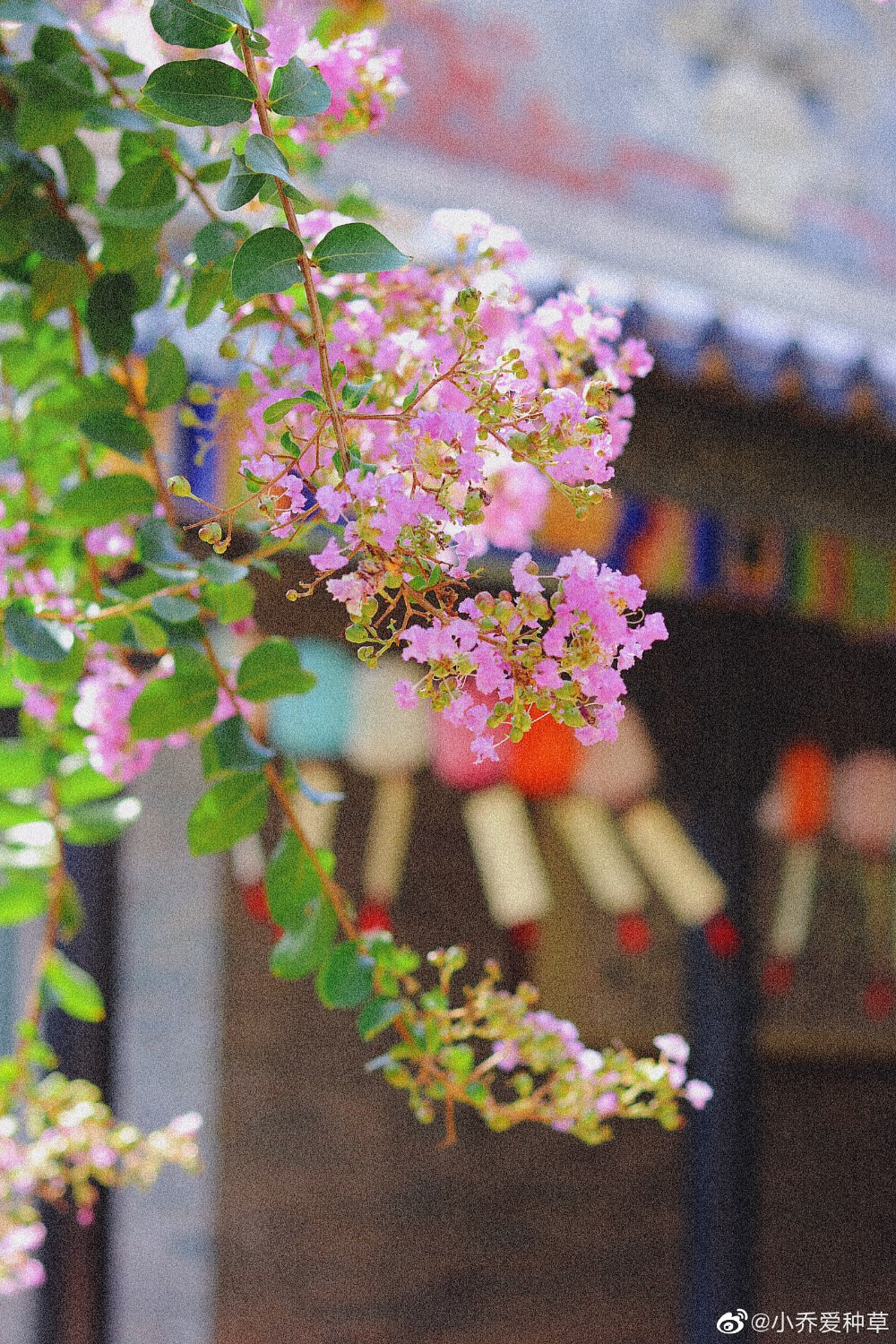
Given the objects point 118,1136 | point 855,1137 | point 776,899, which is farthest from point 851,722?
point 118,1136

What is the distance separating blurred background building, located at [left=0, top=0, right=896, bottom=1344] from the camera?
9.37 feet

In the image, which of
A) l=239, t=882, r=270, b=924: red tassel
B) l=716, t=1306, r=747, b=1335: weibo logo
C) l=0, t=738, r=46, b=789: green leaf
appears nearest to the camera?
l=0, t=738, r=46, b=789: green leaf

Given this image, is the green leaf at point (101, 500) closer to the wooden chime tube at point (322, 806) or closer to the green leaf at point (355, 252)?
the green leaf at point (355, 252)

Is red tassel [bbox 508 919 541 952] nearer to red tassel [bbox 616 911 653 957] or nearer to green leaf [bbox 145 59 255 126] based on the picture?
red tassel [bbox 616 911 653 957]

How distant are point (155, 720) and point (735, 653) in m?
2.44

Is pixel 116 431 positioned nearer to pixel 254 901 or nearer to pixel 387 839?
pixel 254 901

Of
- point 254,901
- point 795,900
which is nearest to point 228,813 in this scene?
point 254,901

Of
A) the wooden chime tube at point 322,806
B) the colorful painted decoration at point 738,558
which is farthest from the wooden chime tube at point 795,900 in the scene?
the wooden chime tube at point 322,806

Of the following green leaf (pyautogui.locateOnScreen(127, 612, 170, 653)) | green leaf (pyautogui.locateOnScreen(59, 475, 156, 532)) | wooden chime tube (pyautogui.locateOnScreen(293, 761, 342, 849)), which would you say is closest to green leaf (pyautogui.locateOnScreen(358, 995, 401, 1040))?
green leaf (pyautogui.locateOnScreen(127, 612, 170, 653))

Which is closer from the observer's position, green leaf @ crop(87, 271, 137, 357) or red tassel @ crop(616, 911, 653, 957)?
green leaf @ crop(87, 271, 137, 357)

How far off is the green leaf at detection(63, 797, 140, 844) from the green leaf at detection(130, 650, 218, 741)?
0.28 m

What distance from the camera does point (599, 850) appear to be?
3.44 m

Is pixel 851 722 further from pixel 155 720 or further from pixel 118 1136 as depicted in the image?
pixel 155 720

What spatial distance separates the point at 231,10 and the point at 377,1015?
576 mm
